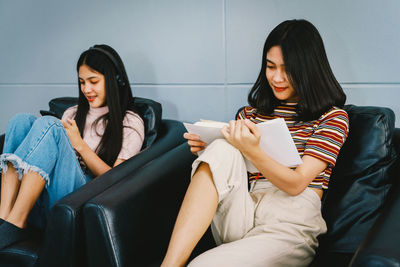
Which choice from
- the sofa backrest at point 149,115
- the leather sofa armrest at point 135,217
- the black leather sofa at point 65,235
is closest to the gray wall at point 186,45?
the sofa backrest at point 149,115

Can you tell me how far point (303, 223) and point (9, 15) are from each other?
89.1 inches

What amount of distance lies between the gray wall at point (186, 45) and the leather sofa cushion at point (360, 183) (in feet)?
1.37

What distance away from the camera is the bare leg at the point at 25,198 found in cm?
126

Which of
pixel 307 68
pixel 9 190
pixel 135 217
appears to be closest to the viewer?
pixel 135 217

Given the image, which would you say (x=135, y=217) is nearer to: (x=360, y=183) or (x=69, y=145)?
(x=69, y=145)

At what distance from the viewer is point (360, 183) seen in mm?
1190

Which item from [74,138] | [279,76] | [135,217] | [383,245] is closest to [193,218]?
[135,217]

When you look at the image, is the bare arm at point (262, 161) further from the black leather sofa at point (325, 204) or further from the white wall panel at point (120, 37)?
the white wall panel at point (120, 37)

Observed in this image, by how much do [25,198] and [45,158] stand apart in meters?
0.16

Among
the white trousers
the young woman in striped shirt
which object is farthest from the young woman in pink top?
the white trousers

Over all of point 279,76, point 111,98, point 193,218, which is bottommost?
point 193,218

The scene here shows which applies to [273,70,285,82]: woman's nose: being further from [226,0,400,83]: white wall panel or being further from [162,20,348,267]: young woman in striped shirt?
[226,0,400,83]: white wall panel

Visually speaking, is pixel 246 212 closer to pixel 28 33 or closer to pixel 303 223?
pixel 303 223

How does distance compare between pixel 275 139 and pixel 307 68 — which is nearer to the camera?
pixel 275 139
